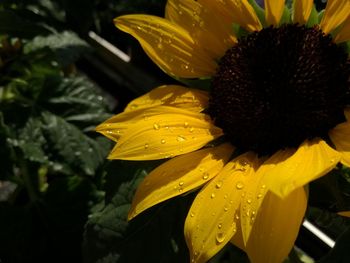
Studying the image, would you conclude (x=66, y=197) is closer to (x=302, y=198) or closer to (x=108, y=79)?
(x=302, y=198)

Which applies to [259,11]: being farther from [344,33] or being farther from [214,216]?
[214,216]

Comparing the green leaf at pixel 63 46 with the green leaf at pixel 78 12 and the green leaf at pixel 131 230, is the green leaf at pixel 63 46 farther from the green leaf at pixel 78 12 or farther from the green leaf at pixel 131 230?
the green leaf at pixel 131 230

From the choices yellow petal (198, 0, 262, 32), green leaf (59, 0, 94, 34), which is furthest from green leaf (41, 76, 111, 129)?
yellow petal (198, 0, 262, 32)

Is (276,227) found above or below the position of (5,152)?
above

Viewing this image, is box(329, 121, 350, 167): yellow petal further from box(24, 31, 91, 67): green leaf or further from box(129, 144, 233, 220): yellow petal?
box(24, 31, 91, 67): green leaf

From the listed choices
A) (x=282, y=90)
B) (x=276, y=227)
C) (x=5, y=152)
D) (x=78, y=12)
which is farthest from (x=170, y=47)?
(x=78, y=12)
